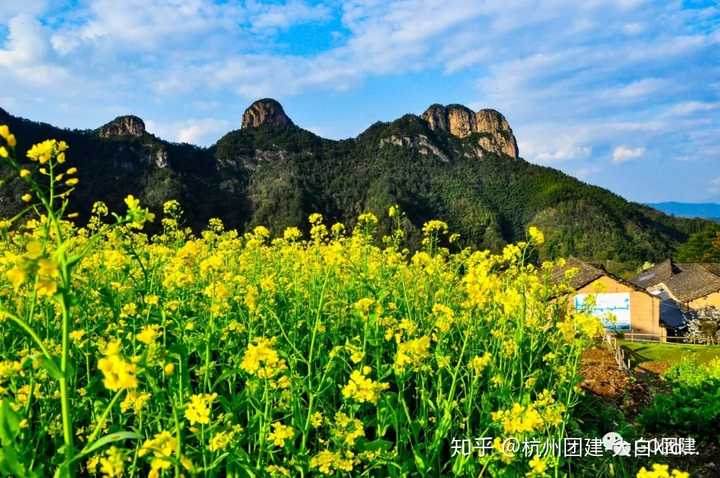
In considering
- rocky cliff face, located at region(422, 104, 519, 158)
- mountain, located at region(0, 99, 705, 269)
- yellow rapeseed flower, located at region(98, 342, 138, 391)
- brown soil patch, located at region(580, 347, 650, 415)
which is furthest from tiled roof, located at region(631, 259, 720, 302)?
rocky cliff face, located at region(422, 104, 519, 158)

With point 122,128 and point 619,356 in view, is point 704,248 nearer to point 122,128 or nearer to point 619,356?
point 619,356

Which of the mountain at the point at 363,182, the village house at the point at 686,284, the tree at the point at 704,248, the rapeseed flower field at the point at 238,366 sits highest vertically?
the mountain at the point at 363,182

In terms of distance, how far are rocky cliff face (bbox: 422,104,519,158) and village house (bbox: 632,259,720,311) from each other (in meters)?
89.6

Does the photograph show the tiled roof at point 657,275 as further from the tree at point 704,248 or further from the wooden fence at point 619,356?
the wooden fence at point 619,356

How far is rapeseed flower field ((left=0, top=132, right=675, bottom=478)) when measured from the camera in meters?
2.04

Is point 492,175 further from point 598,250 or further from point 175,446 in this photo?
point 175,446

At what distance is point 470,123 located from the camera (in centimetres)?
15500

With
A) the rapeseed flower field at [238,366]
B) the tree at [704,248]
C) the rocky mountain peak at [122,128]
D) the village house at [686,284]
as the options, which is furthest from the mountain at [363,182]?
the rapeseed flower field at [238,366]

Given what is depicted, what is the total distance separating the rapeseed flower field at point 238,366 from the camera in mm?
2035

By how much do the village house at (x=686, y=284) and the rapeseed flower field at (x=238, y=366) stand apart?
Answer: 43.8 m

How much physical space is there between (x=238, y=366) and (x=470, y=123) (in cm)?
15839

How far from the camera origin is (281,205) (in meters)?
78.3

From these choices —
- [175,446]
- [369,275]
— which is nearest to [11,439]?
[175,446]

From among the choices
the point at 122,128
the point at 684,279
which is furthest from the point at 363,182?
the point at 684,279
